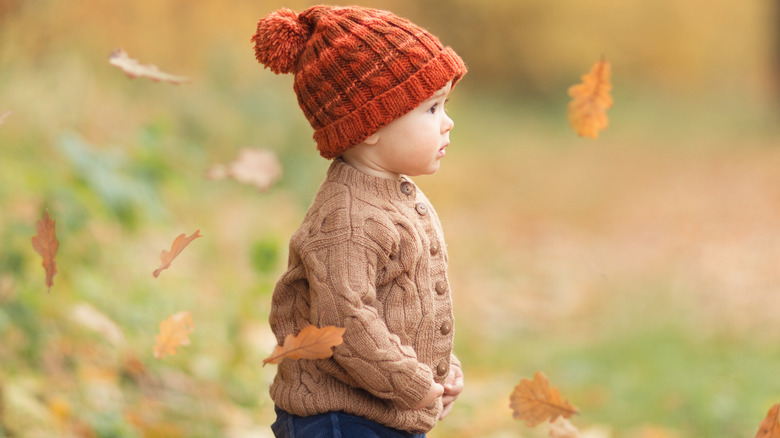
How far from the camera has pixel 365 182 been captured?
1441mm

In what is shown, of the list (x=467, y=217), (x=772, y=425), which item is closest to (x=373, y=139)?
(x=772, y=425)

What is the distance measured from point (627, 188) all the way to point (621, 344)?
11.9ft

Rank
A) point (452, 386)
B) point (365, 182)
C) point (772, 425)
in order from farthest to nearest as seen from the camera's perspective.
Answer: point (772, 425)
point (452, 386)
point (365, 182)

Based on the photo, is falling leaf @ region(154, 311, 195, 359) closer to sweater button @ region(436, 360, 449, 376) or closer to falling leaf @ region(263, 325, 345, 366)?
falling leaf @ region(263, 325, 345, 366)

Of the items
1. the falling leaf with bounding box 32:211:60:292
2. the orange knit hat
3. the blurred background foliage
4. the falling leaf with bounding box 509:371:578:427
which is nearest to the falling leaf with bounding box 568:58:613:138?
the orange knit hat

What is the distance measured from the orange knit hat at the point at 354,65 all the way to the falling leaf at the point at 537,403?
0.63 meters

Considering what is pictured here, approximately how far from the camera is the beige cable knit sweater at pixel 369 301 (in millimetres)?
1358

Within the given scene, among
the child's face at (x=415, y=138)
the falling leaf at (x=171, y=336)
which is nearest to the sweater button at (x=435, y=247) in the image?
the child's face at (x=415, y=138)

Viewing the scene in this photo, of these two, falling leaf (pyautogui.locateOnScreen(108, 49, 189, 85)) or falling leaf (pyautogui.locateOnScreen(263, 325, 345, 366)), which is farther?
falling leaf (pyautogui.locateOnScreen(108, 49, 189, 85))

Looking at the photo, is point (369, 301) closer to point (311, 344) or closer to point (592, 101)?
point (311, 344)

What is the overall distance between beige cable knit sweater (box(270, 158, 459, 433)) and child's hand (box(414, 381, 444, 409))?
1 centimetres

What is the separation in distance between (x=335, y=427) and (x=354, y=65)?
2.00 feet

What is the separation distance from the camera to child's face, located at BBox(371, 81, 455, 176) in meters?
1.41

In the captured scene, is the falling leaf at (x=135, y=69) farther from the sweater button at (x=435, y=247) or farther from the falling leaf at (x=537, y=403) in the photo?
the falling leaf at (x=537, y=403)
